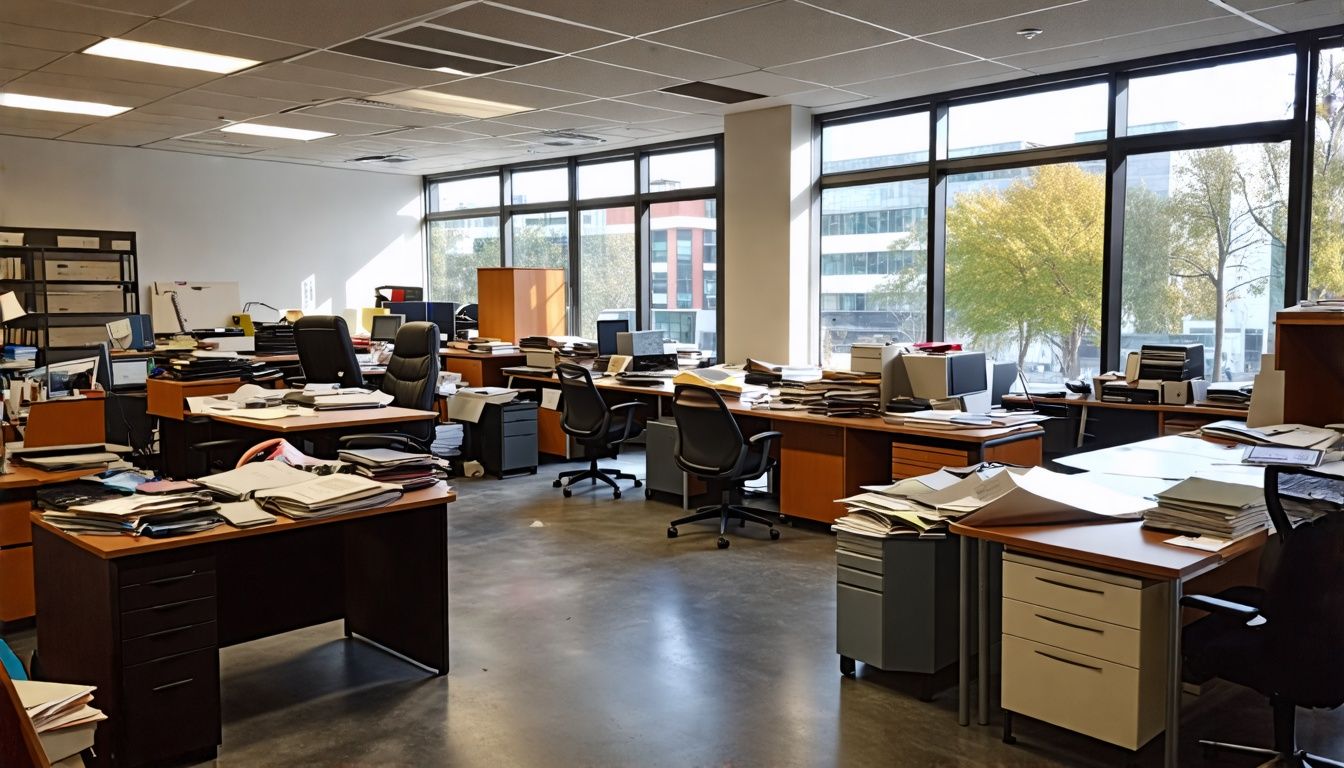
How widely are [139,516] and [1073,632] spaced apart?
2761 millimetres

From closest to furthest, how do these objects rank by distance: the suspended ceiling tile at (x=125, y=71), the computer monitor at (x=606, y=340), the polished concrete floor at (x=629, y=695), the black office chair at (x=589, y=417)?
1. the polished concrete floor at (x=629, y=695)
2. the suspended ceiling tile at (x=125, y=71)
3. the black office chair at (x=589, y=417)
4. the computer monitor at (x=606, y=340)

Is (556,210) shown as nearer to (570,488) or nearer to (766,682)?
(570,488)

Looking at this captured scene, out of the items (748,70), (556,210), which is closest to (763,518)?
(748,70)

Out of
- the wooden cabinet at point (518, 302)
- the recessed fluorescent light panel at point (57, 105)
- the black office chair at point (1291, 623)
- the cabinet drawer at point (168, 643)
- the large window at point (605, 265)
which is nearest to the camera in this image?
the black office chair at point (1291, 623)

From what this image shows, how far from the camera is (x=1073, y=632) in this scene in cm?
284

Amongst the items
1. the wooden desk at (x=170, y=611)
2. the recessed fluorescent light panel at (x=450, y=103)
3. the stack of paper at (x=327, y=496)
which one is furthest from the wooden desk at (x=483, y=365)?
the stack of paper at (x=327, y=496)

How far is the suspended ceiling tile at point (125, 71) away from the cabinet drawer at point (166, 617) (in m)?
4.66

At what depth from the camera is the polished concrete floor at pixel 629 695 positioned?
307 centimetres

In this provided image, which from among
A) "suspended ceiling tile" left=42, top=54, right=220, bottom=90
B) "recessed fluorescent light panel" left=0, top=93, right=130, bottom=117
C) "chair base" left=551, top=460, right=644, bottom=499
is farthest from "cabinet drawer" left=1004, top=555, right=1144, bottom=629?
"recessed fluorescent light panel" left=0, top=93, right=130, bottom=117

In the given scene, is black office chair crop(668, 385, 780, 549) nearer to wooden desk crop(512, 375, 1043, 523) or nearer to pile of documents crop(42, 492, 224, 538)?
wooden desk crop(512, 375, 1043, 523)

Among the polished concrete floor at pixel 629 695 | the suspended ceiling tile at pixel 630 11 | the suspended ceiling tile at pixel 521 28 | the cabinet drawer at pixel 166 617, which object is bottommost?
the polished concrete floor at pixel 629 695

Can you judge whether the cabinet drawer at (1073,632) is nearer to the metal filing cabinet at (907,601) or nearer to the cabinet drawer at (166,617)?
the metal filing cabinet at (907,601)

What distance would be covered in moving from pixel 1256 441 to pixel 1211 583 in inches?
37.8

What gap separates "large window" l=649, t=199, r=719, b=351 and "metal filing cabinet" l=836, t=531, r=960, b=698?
5.88 m
